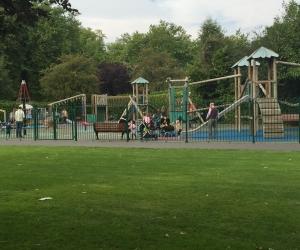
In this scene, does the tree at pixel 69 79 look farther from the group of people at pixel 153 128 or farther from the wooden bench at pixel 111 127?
the wooden bench at pixel 111 127

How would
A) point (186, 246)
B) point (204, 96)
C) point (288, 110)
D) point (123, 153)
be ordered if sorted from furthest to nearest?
point (204, 96)
point (288, 110)
point (123, 153)
point (186, 246)

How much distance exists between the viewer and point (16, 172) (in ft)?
47.7

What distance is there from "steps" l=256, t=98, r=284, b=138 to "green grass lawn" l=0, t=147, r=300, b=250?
11663 mm

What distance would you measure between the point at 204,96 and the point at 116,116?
314 inches

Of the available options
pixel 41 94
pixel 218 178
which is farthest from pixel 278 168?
pixel 41 94

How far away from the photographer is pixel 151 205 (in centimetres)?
948

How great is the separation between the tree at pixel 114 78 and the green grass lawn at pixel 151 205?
214 feet

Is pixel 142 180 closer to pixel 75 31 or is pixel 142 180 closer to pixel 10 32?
pixel 10 32

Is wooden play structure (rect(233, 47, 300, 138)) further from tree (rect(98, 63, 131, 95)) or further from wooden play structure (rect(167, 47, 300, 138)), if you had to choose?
tree (rect(98, 63, 131, 95))

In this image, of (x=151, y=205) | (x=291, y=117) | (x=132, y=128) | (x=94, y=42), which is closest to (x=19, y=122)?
(x=132, y=128)

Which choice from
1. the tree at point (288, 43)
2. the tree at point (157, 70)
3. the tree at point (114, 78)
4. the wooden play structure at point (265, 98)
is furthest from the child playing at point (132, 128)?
the tree at point (114, 78)

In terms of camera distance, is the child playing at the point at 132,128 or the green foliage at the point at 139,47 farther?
the child playing at the point at 132,128

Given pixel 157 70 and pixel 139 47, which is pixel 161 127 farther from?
pixel 139 47

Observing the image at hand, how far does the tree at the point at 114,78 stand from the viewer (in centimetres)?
8162
